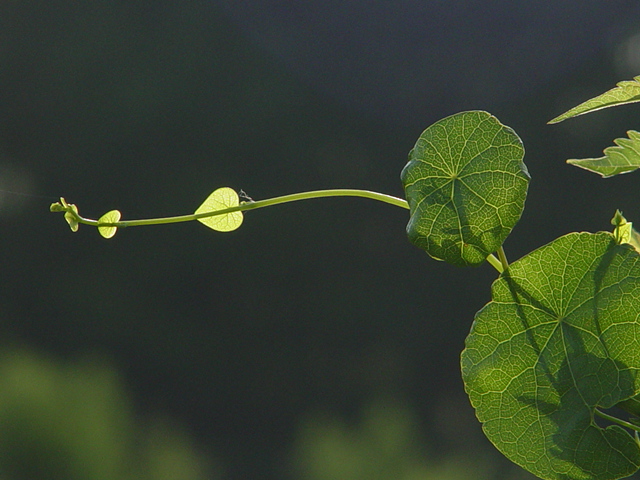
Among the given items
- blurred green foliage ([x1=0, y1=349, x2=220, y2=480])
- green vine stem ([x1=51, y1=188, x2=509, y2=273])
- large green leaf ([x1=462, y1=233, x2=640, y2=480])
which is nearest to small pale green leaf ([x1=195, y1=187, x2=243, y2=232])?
green vine stem ([x1=51, y1=188, x2=509, y2=273])

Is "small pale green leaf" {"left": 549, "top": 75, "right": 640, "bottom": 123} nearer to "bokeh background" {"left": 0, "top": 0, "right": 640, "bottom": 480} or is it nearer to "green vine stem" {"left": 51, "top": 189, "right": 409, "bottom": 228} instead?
"green vine stem" {"left": 51, "top": 189, "right": 409, "bottom": 228}

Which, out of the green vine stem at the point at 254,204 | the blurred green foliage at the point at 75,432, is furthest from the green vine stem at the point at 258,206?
the blurred green foliage at the point at 75,432

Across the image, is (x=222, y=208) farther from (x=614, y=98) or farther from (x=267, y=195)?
(x=267, y=195)

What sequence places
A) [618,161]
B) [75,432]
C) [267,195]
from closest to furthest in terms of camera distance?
1. [618,161]
2. [75,432]
3. [267,195]

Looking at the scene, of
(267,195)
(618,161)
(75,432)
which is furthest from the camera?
(267,195)

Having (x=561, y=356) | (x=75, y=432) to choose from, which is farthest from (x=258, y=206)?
(x=75, y=432)
